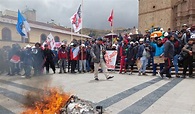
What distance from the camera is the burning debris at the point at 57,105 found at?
160 inches

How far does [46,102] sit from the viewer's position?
4.48 m

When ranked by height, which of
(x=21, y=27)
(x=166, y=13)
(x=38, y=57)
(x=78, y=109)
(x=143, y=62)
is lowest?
(x=78, y=109)

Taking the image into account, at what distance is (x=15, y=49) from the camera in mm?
11680

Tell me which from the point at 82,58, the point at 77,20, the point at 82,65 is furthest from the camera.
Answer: the point at 77,20

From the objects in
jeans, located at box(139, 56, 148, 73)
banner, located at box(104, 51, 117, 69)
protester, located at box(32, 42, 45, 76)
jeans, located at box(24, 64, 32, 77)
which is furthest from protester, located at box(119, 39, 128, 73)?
jeans, located at box(24, 64, 32, 77)

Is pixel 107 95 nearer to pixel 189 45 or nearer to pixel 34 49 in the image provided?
pixel 189 45

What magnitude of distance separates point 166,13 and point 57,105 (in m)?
40.3

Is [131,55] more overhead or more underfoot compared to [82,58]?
more overhead

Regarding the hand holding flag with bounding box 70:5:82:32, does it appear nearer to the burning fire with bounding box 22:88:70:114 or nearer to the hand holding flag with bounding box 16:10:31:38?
the hand holding flag with bounding box 16:10:31:38

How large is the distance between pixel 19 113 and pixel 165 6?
41149mm

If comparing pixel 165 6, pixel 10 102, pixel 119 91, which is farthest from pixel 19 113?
pixel 165 6

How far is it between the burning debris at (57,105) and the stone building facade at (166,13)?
106ft

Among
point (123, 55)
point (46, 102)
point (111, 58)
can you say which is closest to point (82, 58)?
point (111, 58)

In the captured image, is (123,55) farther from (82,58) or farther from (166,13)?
(166,13)
